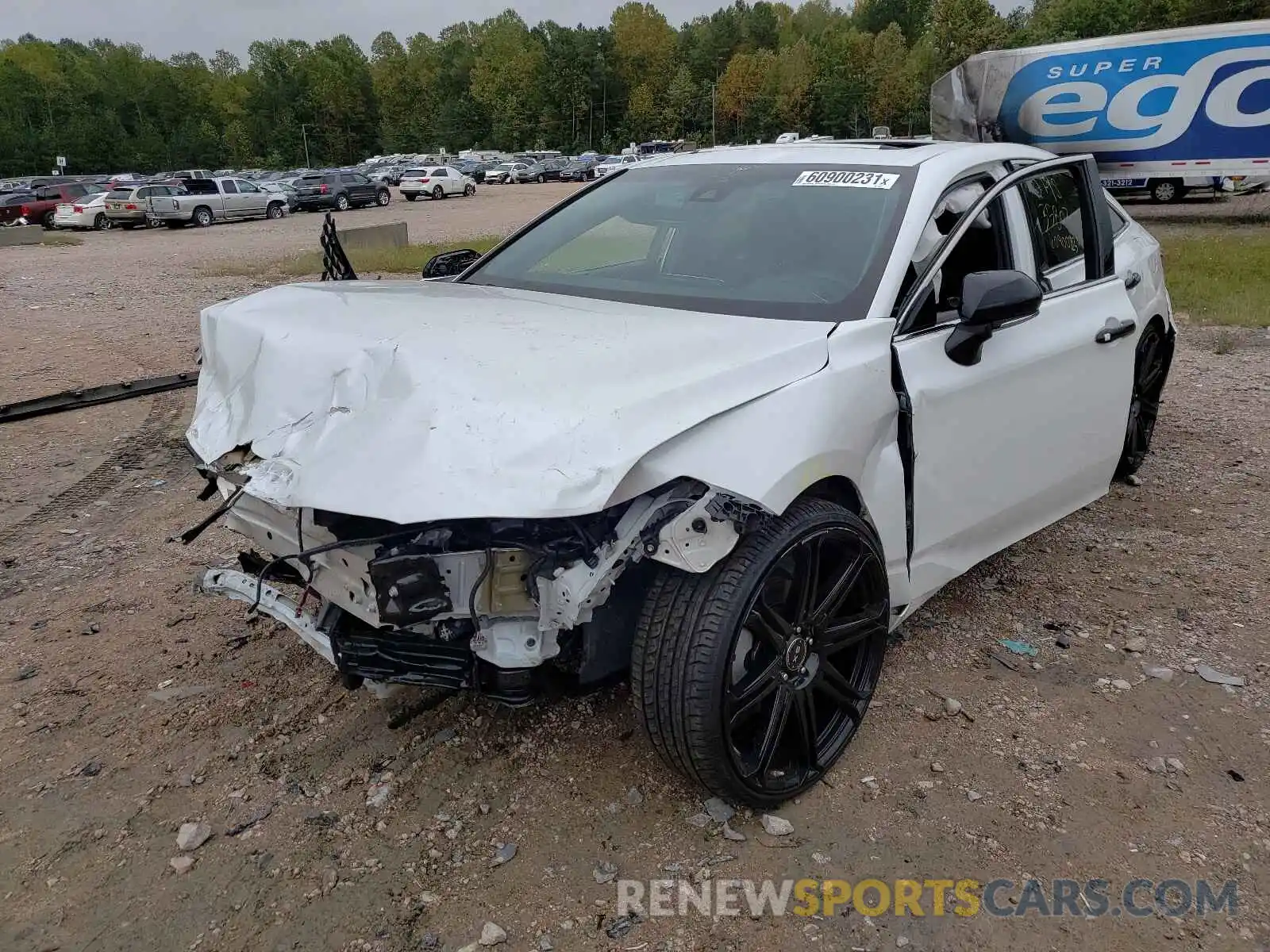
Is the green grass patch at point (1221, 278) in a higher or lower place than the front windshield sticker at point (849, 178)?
lower

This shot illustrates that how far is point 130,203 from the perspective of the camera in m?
29.0

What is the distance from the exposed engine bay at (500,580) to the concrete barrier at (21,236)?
27.2m

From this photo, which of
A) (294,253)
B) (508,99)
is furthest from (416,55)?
(294,253)

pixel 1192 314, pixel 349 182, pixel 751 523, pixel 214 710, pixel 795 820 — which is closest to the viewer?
pixel 751 523

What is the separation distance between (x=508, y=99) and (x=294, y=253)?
99.5m

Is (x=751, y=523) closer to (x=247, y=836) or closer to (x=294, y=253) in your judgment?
(x=247, y=836)

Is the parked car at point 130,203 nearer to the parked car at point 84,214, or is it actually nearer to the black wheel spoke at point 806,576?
the parked car at point 84,214

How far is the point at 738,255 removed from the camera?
3.29 metres

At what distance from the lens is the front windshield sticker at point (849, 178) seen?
3.30m

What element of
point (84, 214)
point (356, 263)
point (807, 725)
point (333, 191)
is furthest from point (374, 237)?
point (333, 191)

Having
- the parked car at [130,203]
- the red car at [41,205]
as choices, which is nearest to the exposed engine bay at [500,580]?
the parked car at [130,203]

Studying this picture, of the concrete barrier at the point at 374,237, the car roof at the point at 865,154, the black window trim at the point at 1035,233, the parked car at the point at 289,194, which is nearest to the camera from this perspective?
the black window trim at the point at 1035,233

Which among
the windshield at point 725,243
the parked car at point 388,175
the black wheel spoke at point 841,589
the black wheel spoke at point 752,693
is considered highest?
the windshield at point 725,243

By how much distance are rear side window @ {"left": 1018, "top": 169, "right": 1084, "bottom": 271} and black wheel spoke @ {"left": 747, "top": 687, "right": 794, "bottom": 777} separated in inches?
85.2
